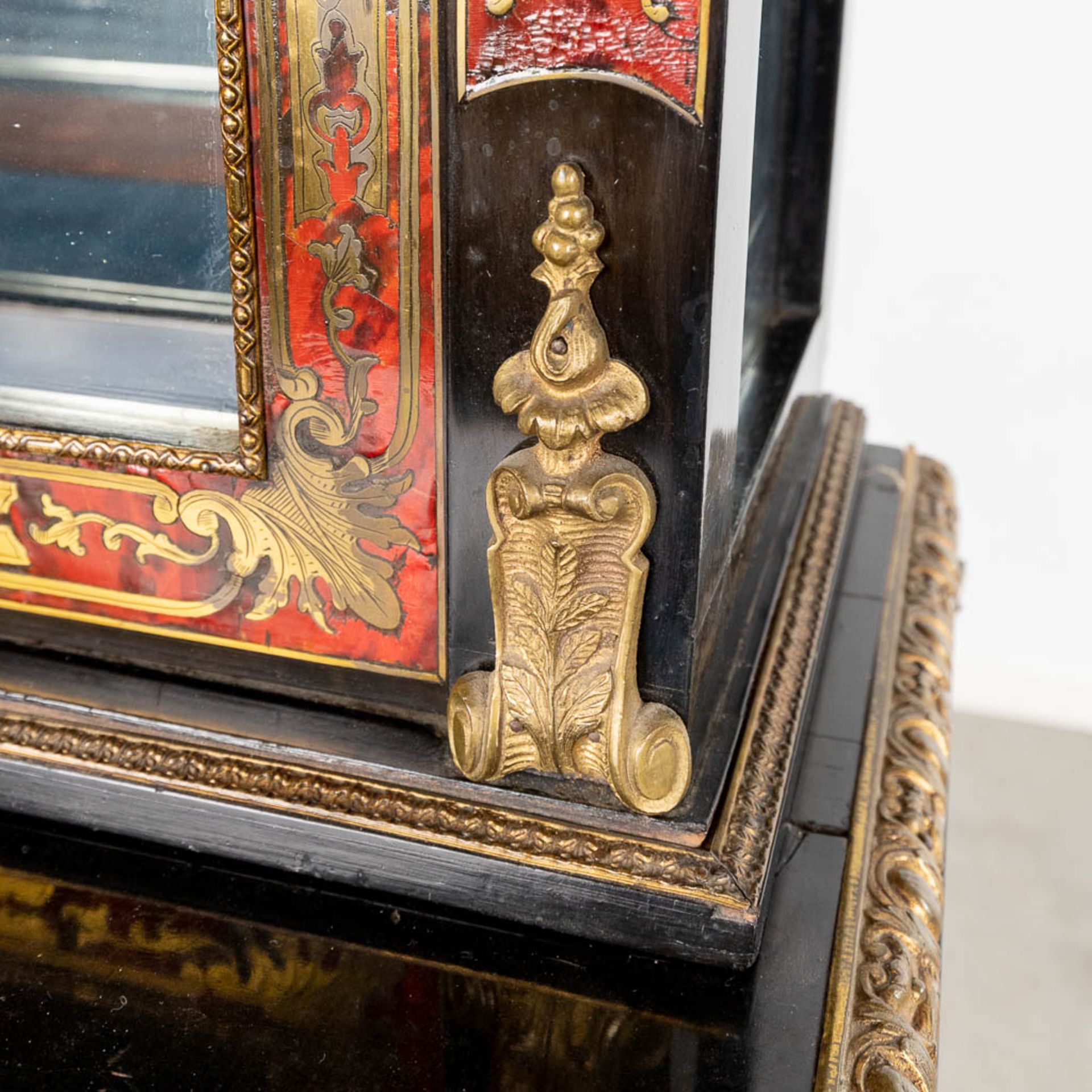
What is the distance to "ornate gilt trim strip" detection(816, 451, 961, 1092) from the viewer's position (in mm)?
607

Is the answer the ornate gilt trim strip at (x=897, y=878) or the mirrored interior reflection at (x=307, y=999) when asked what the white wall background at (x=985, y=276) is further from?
the mirrored interior reflection at (x=307, y=999)

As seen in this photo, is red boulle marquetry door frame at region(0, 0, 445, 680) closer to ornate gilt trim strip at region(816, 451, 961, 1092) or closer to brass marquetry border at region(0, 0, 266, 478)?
brass marquetry border at region(0, 0, 266, 478)

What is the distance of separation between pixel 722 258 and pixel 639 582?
0.48 ft

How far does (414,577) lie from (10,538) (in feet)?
0.79

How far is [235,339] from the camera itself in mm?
676

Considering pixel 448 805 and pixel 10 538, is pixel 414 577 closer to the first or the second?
pixel 448 805

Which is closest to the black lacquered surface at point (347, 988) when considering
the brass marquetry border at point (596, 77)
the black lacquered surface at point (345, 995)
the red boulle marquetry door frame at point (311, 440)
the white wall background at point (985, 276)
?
the black lacquered surface at point (345, 995)

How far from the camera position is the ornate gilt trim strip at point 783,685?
26.3 inches

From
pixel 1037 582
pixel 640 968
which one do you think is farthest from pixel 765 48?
pixel 1037 582

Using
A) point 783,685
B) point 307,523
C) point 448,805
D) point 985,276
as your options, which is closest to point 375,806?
point 448,805

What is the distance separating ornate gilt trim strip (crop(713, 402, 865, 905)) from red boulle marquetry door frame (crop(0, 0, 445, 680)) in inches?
6.8

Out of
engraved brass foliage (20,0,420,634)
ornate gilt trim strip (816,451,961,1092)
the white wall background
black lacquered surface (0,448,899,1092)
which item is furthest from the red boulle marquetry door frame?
the white wall background

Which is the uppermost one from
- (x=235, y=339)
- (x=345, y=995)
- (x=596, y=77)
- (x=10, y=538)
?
(x=596, y=77)

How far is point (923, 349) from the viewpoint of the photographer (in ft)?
5.71
